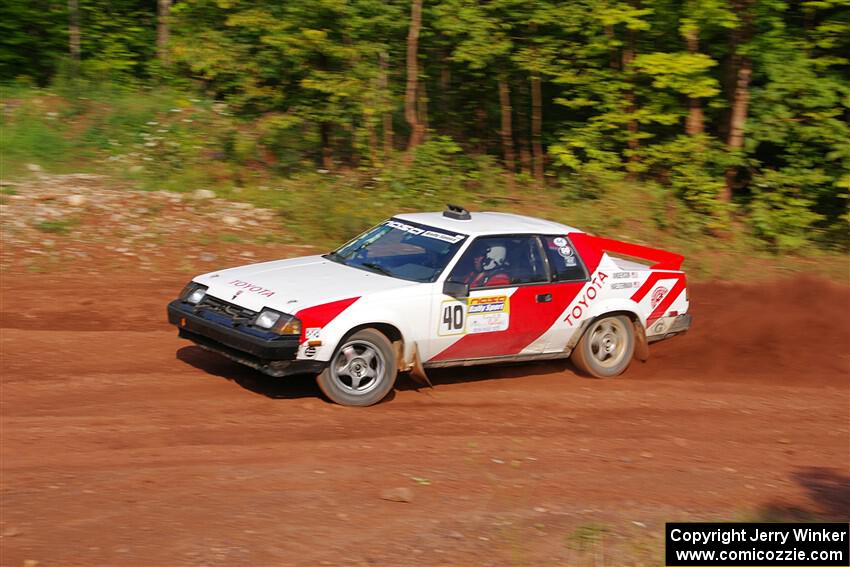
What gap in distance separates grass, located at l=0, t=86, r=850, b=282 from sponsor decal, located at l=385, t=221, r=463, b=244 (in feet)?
14.8

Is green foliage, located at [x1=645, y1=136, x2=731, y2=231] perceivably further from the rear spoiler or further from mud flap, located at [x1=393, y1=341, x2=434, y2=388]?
mud flap, located at [x1=393, y1=341, x2=434, y2=388]

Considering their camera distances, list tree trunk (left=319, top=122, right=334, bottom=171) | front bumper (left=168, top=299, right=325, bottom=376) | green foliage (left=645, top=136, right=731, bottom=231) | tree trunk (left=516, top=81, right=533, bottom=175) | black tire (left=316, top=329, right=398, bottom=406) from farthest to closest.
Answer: tree trunk (left=516, top=81, right=533, bottom=175)
tree trunk (left=319, top=122, right=334, bottom=171)
green foliage (left=645, top=136, right=731, bottom=231)
black tire (left=316, top=329, right=398, bottom=406)
front bumper (left=168, top=299, right=325, bottom=376)

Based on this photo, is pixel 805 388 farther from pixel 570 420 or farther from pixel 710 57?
pixel 710 57

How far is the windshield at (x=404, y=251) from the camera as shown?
8609 millimetres

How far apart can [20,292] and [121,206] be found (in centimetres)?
325

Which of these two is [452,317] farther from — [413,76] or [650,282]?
[413,76]

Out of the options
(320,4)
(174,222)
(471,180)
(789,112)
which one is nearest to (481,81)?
(471,180)

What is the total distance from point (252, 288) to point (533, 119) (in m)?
10.3

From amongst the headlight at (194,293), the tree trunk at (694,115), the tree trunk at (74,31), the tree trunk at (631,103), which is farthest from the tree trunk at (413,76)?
the headlight at (194,293)

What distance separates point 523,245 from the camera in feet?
29.8

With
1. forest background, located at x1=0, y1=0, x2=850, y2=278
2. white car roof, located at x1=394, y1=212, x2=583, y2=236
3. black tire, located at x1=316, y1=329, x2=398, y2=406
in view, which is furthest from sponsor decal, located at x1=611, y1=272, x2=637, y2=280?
forest background, located at x1=0, y1=0, x2=850, y2=278

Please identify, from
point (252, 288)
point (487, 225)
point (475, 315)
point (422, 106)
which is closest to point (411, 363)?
point (475, 315)

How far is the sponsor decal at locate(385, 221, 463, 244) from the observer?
8836mm

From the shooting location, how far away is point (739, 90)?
1599 cm
